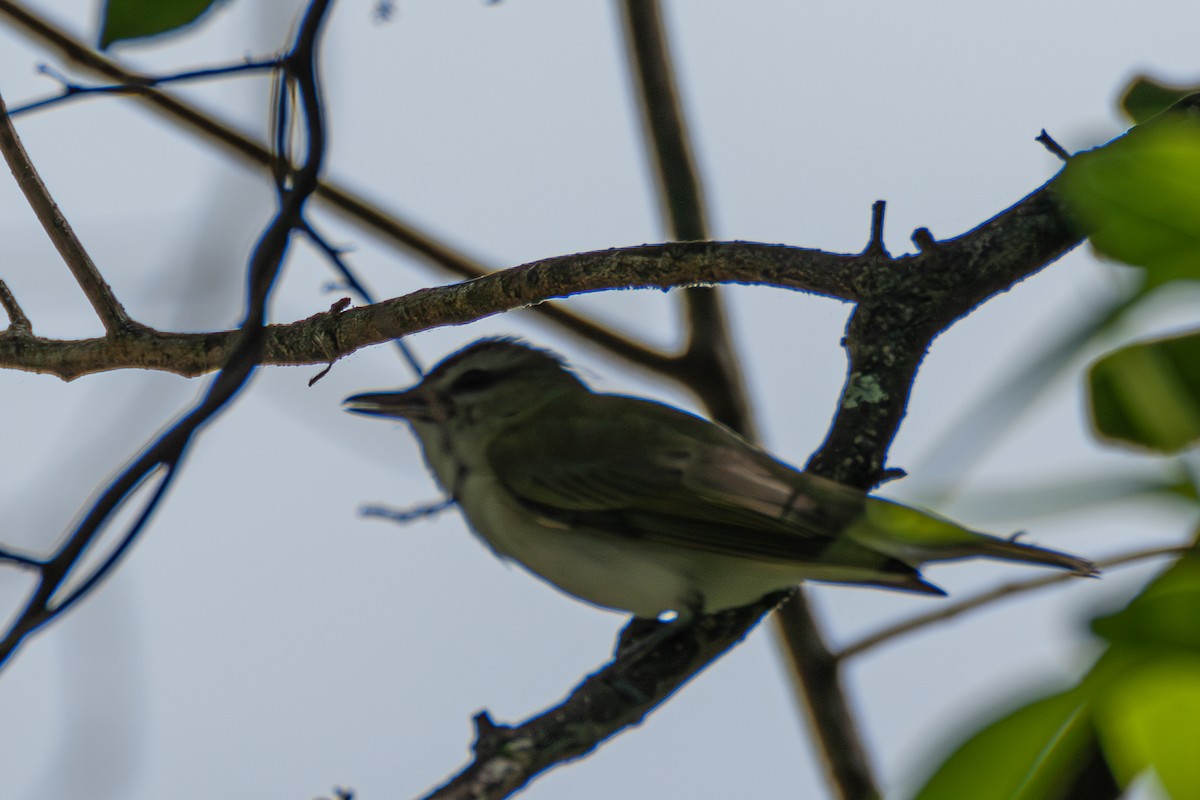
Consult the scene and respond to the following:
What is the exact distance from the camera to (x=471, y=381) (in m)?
3.92

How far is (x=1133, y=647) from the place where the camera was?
52cm

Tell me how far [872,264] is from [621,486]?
1023mm

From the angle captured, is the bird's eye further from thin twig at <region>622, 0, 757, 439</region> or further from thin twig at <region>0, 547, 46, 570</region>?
thin twig at <region>0, 547, 46, 570</region>

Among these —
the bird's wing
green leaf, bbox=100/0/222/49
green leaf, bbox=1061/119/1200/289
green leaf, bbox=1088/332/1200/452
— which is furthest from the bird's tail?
green leaf, bbox=100/0/222/49

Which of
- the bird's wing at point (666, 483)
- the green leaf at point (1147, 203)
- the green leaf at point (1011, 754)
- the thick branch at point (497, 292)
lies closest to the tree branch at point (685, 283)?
the thick branch at point (497, 292)

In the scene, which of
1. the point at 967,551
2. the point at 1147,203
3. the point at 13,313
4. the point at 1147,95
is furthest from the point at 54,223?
the point at 1147,203

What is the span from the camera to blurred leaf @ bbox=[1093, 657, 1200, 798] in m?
0.52

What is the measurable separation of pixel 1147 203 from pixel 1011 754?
29 centimetres

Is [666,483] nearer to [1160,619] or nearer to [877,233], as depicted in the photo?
[877,233]

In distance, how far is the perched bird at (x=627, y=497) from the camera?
282cm

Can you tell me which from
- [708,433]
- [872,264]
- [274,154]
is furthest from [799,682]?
[274,154]

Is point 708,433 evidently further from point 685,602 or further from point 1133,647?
point 1133,647

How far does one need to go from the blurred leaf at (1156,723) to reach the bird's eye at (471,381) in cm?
345

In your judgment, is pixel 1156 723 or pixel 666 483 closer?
pixel 1156 723
